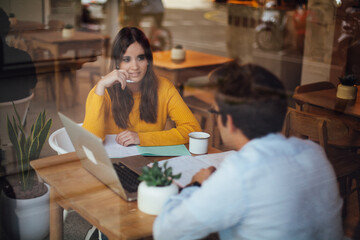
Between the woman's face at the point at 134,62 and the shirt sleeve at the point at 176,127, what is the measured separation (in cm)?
13

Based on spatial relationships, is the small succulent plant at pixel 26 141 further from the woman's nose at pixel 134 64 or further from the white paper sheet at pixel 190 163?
the white paper sheet at pixel 190 163

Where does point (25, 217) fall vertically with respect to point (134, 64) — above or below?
below

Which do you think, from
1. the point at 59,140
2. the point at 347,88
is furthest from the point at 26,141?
the point at 347,88

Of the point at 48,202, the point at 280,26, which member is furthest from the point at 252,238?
the point at 280,26

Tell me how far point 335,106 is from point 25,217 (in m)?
1.72

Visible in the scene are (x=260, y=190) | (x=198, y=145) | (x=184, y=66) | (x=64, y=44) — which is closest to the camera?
(x=260, y=190)

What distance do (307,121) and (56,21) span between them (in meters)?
2.43

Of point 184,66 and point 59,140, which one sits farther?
point 184,66

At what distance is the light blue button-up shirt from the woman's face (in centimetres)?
94

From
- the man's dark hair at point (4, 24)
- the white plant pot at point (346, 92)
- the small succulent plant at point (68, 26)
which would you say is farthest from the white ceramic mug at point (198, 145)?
the small succulent plant at point (68, 26)

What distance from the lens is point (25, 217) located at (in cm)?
194

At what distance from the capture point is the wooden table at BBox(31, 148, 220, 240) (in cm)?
118

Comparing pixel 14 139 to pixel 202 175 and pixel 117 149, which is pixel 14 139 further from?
pixel 202 175

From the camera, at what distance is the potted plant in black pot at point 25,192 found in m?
1.89
